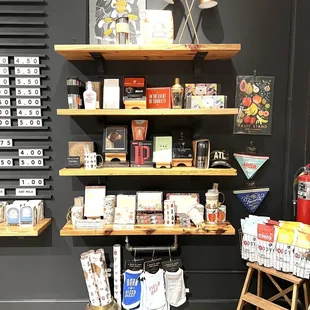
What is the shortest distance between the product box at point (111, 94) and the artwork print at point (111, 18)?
0.95 ft

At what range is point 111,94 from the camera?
6.81 ft

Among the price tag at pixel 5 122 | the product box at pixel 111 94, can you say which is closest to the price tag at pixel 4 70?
the price tag at pixel 5 122

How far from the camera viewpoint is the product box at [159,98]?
211cm

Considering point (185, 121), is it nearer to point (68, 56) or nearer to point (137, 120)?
point (137, 120)

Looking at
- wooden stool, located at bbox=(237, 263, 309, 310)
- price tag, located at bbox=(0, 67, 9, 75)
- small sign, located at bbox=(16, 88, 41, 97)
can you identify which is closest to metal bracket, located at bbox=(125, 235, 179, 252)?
wooden stool, located at bbox=(237, 263, 309, 310)

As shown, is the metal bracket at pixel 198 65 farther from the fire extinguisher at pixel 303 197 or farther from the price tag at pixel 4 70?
the price tag at pixel 4 70

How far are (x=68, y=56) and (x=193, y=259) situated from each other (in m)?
1.70

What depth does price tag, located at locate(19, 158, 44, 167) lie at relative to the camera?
2.22m

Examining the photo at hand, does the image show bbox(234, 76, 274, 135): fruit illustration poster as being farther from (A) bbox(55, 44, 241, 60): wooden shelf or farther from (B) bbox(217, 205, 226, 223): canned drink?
(B) bbox(217, 205, 226, 223): canned drink

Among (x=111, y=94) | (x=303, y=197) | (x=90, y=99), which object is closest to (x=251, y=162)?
(x=303, y=197)

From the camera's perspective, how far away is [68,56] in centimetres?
210

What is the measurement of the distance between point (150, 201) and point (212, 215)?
1.42 ft

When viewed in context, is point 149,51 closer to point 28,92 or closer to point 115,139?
point 115,139

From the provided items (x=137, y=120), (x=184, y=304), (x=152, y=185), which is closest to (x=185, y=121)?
(x=137, y=120)
